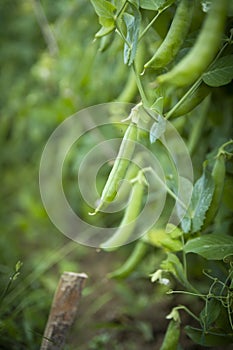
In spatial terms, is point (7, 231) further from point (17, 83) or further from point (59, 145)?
point (17, 83)

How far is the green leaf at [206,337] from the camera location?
1101 mm

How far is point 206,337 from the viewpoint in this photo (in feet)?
3.61

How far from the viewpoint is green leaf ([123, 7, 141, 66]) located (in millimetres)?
984

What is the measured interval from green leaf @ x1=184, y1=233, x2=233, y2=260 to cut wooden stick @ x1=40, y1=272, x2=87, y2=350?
1.00 feet

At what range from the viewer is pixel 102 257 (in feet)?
7.26

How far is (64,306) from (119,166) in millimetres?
399

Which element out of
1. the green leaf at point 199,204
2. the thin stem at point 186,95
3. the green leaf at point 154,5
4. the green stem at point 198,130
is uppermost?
the green leaf at point 154,5

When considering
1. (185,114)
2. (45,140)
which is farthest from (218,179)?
(45,140)

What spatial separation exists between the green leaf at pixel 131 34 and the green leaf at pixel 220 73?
0.50ft

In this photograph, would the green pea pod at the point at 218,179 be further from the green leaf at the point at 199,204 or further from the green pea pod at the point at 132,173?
the green pea pod at the point at 132,173

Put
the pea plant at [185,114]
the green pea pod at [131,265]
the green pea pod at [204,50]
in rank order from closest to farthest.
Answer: the green pea pod at [204,50], the pea plant at [185,114], the green pea pod at [131,265]

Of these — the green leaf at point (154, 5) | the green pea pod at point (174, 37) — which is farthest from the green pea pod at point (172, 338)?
the green leaf at point (154, 5)

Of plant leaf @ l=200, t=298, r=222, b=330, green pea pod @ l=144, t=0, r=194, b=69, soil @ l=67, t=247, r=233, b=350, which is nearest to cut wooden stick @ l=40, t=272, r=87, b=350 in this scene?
soil @ l=67, t=247, r=233, b=350

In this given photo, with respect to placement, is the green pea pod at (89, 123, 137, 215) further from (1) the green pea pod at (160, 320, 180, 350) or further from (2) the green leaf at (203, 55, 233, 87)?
(1) the green pea pod at (160, 320, 180, 350)
